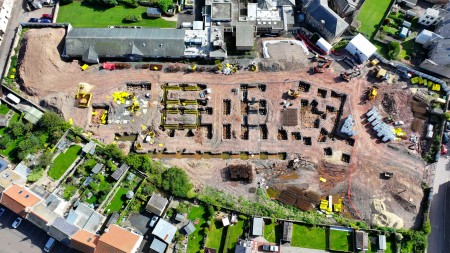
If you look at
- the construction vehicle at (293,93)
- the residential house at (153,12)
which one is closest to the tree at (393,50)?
the construction vehicle at (293,93)

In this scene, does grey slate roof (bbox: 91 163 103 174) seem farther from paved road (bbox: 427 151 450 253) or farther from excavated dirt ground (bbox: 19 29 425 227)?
paved road (bbox: 427 151 450 253)

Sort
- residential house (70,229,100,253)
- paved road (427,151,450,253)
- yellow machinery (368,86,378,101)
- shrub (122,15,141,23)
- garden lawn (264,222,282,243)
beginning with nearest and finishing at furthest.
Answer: residential house (70,229,100,253) → garden lawn (264,222,282,243) → paved road (427,151,450,253) → yellow machinery (368,86,378,101) → shrub (122,15,141,23)

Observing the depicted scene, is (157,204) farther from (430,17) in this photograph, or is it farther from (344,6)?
(430,17)

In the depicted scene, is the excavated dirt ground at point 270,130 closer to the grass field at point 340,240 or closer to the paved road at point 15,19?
the grass field at point 340,240

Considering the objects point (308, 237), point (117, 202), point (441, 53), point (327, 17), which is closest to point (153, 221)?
point (117, 202)

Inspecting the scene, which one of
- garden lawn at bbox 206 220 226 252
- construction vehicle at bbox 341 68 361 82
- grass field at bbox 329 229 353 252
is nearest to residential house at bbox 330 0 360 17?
construction vehicle at bbox 341 68 361 82
